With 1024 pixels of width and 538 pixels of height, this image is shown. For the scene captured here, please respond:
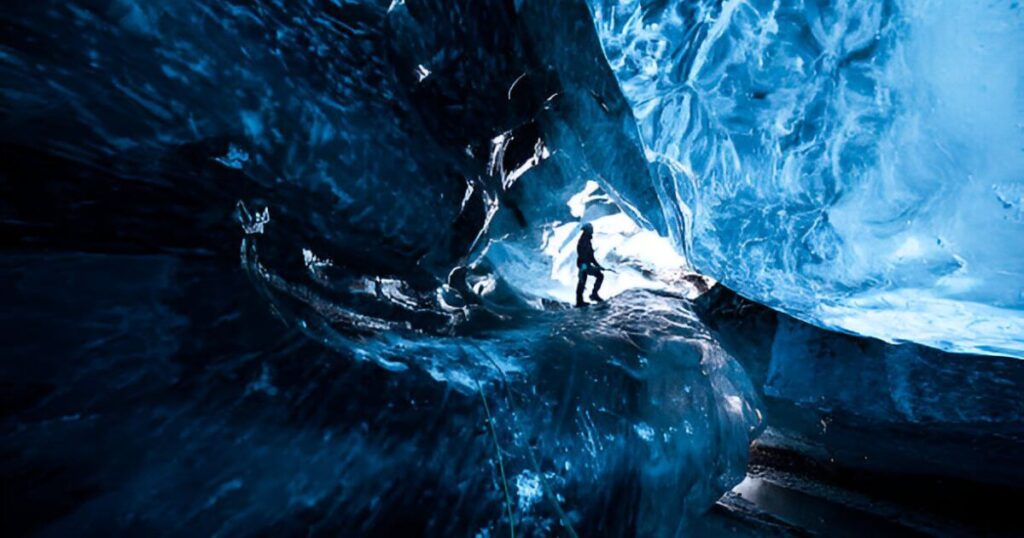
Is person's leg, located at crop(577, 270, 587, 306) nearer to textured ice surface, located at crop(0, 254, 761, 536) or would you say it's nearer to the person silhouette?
the person silhouette

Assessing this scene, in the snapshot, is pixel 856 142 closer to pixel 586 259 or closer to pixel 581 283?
pixel 586 259

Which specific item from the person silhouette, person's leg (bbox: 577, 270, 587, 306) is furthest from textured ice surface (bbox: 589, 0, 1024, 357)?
person's leg (bbox: 577, 270, 587, 306)

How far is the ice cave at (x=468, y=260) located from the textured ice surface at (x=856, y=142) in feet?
0.03

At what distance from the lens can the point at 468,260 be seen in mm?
3199

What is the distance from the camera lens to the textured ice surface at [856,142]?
4.03ft

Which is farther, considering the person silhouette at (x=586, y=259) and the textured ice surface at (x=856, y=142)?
the person silhouette at (x=586, y=259)

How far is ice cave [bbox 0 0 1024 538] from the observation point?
2.88ft

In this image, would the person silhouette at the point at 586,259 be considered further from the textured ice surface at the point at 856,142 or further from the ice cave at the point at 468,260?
the textured ice surface at the point at 856,142

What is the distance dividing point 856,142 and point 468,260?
7.73 feet

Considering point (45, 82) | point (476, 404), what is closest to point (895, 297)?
point (476, 404)

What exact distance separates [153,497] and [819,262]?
2.40 m

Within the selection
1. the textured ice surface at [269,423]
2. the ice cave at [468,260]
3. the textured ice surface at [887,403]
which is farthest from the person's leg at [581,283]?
the textured ice surface at [269,423]

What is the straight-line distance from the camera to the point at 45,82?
0.91 meters

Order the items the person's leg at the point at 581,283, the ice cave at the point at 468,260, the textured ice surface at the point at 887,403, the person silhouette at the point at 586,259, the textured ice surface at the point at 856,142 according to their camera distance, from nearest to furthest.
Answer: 1. the ice cave at the point at 468,260
2. the textured ice surface at the point at 856,142
3. the textured ice surface at the point at 887,403
4. the person silhouette at the point at 586,259
5. the person's leg at the point at 581,283
